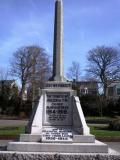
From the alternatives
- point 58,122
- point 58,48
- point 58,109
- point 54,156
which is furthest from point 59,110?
point 54,156

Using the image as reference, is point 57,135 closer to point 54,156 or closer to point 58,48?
point 54,156

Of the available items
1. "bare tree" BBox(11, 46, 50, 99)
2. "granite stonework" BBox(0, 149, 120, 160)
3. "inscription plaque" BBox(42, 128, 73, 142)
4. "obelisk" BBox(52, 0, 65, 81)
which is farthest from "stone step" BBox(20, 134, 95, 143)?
"bare tree" BBox(11, 46, 50, 99)

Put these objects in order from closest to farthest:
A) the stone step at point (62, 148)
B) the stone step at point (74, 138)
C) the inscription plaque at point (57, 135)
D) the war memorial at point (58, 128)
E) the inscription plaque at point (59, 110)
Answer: the war memorial at point (58, 128)
the stone step at point (62, 148)
the inscription plaque at point (57, 135)
the stone step at point (74, 138)
the inscription plaque at point (59, 110)

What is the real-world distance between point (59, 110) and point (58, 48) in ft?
7.99

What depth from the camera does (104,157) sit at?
12.5 metres

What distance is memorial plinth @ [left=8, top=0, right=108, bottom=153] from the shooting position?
13141 mm

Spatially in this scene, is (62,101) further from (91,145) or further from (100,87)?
(100,87)

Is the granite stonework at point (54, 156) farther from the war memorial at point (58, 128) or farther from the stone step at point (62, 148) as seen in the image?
the stone step at point (62, 148)

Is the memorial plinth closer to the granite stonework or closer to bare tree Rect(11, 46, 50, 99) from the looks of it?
the granite stonework

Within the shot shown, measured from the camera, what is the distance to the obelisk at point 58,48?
15547mm

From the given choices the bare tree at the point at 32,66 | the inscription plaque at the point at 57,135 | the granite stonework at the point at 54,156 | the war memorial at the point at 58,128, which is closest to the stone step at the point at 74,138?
the war memorial at the point at 58,128

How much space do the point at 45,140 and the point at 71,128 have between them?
1613 millimetres

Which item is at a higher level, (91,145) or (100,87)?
(100,87)

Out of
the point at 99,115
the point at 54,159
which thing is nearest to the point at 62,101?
the point at 54,159
